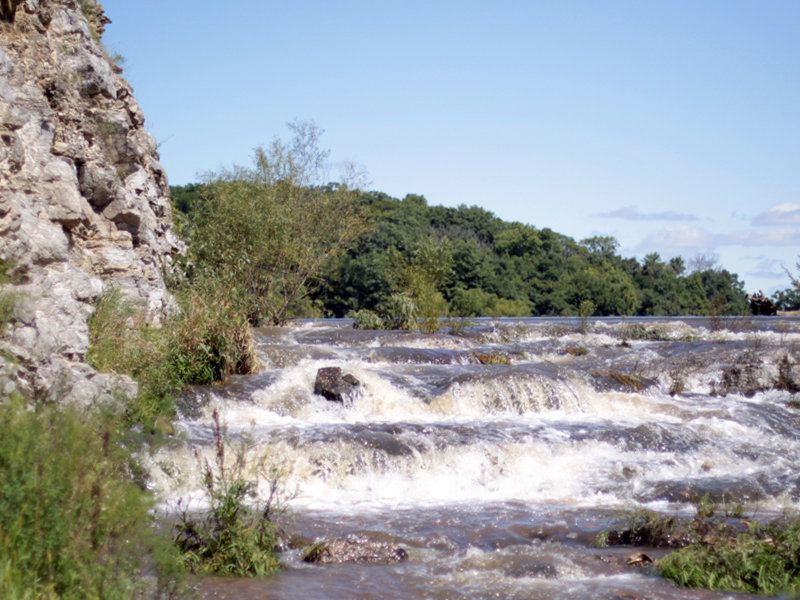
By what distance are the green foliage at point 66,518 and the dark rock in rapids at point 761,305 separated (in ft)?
91.9

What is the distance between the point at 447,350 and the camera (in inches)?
556

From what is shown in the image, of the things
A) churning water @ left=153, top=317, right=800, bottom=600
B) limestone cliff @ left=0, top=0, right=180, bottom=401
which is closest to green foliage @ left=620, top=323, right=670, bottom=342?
churning water @ left=153, top=317, right=800, bottom=600

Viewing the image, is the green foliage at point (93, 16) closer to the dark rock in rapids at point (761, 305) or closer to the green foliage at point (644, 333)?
the green foliage at point (644, 333)

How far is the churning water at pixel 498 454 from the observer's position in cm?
440

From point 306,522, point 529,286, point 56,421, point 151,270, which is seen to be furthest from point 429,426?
point 529,286

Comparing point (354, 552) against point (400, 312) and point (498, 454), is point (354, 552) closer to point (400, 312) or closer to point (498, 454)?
point (498, 454)

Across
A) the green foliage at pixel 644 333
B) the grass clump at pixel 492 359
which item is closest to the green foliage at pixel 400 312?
the grass clump at pixel 492 359

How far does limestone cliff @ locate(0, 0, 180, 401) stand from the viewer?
666 cm

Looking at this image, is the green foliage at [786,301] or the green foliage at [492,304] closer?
the green foliage at [786,301]

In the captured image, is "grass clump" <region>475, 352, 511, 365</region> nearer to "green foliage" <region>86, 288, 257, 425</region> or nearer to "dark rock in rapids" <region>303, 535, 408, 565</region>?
"green foliage" <region>86, 288, 257, 425</region>

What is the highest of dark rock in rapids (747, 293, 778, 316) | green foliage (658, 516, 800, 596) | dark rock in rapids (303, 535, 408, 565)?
dark rock in rapids (747, 293, 778, 316)

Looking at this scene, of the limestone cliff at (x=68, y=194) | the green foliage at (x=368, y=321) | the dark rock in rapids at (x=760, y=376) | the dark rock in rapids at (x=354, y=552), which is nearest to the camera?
the dark rock in rapids at (x=354, y=552)

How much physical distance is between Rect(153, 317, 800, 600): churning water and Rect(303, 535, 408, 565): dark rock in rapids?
0.09 m

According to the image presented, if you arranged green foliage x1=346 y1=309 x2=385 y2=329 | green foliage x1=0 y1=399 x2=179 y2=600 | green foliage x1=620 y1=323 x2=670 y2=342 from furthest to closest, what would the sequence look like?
green foliage x1=346 y1=309 x2=385 y2=329 → green foliage x1=620 y1=323 x2=670 y2=342 → green foliage x1=0 y1=399 x2=179 y2=600
